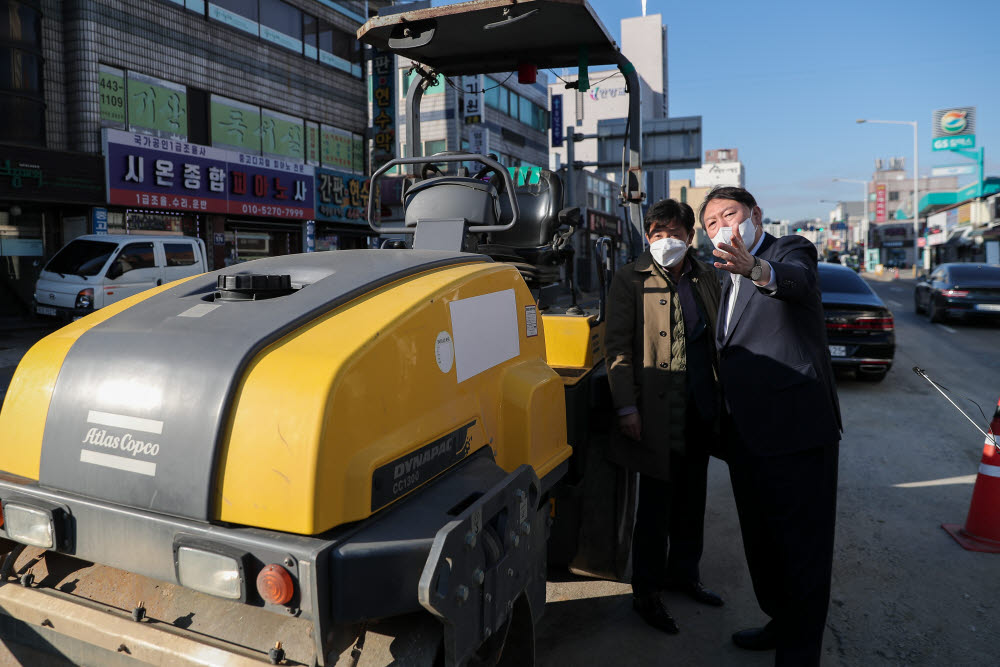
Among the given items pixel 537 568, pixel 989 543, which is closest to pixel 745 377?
pixel 537 568

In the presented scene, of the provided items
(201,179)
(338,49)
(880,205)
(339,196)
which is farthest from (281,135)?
(880,205)

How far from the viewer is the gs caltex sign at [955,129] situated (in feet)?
189

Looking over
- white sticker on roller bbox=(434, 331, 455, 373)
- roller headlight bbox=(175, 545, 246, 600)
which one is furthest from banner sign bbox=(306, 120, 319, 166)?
roller headlight bbox=(175, 545, 246, 600)

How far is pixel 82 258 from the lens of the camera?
45.5 ft

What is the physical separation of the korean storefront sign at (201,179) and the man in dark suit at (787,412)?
16.5 meters

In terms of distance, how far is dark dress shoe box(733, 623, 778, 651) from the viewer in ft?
10.7

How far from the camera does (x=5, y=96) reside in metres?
14.8

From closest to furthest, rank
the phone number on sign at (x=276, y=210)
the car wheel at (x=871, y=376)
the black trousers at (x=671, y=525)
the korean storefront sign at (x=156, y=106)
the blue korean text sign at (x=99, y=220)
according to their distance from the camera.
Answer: the black trousers at (x=671, y=525), the car wheel at (x=871, y=376), the blue korean text sign at (x=99, y=220), the korean storefront sign at (x=156, y=106), the phone number on sign at (x=276, y=210)

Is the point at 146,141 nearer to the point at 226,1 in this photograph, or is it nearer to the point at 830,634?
the point at 226,1

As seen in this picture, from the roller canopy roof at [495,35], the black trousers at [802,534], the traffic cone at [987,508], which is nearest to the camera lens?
the black trousers at [802,534]

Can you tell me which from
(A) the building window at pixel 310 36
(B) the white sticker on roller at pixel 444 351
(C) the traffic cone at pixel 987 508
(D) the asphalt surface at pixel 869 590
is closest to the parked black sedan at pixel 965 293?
(D) the asphalt surface at pixel 869 590

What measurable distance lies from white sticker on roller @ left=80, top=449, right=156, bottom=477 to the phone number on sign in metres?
18.8

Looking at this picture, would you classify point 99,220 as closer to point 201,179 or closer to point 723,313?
point 201,179

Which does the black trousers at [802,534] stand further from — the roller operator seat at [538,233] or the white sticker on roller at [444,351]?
the roller operator seat at [538,233]
